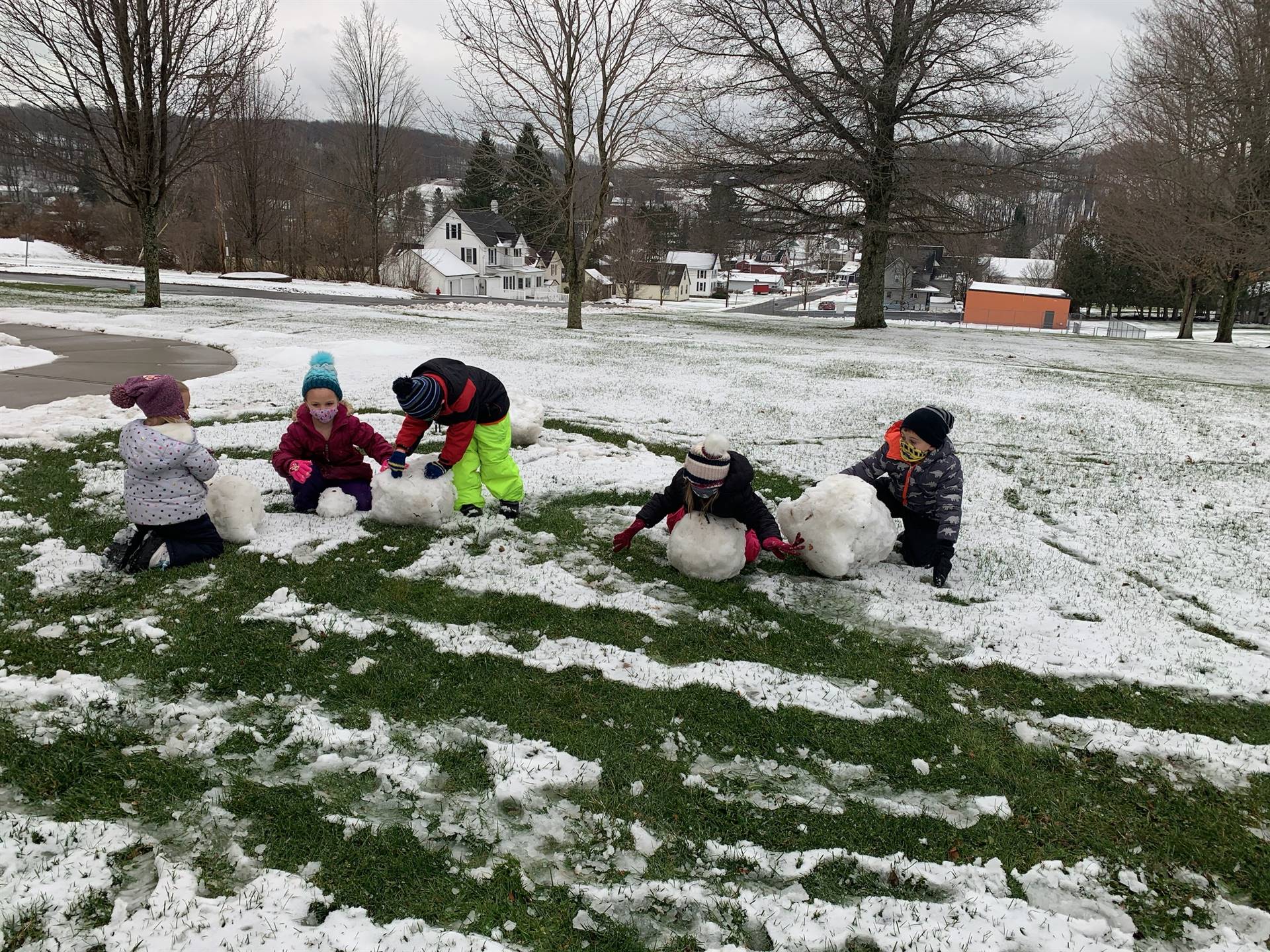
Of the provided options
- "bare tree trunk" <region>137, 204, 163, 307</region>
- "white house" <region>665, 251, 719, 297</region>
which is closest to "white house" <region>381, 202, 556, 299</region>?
"white house" <region>665, 251, 719, 297</region>

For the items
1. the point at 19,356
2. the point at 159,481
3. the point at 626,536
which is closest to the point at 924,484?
the point at 626,536

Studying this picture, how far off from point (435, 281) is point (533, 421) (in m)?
59.3

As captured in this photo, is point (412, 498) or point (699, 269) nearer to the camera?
point (412, 498)

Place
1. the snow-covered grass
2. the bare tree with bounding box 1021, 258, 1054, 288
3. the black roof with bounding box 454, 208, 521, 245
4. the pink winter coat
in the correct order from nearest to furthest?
the snow-covered grass
the pink winter coat
the black roof with bounding box 454, 208, 521, 245
the bare tree with bounding box 1021, 258, 1054, 288

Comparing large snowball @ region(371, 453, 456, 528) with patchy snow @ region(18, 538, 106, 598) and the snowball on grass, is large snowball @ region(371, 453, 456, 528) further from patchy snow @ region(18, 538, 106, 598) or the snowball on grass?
patchy snow @ region(18, 538, 106, 598)

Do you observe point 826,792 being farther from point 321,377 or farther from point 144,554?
point 321,377

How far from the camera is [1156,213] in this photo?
85.5 ft

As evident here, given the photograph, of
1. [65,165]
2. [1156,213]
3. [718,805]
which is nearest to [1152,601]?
[718,805]

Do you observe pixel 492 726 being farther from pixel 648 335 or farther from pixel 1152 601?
pixel 648 335

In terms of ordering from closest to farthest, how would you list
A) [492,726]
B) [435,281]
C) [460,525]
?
1. [492,726]
2. [460,525]
3. [435,281]

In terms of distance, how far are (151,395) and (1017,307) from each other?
2273 inches

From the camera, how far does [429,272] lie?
62469 mm

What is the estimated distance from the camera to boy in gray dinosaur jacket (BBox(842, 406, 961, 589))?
16.4ft

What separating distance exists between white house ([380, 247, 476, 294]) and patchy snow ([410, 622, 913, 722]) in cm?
5810
